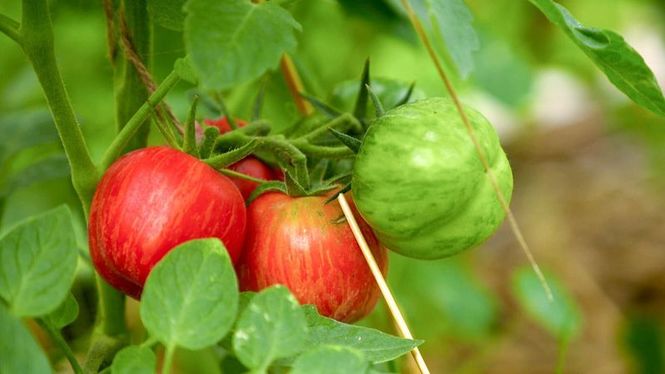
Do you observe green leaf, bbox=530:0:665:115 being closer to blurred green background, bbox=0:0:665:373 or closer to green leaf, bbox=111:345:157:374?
blurred green background, bbox=0:0:665:373

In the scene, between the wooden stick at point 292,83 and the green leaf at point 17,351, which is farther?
the wooden stick at point 292,83

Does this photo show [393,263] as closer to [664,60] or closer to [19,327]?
[19,327]

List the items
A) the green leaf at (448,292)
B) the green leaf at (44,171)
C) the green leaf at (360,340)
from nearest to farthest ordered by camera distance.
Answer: the green leaf at (360,340), the green leaf at (44,171), the green leaf at (448,292)

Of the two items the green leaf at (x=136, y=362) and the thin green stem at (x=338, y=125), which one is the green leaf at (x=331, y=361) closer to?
the green leaf at (x=136, y=362)

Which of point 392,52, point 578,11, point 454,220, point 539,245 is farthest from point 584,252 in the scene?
point 454,220

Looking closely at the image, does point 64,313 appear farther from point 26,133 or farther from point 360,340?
point 26,133

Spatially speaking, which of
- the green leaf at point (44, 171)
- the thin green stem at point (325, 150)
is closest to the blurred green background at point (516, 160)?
the green leaf at point (44, 171)

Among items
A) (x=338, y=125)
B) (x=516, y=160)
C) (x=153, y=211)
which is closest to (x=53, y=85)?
(x=153, y=211)
